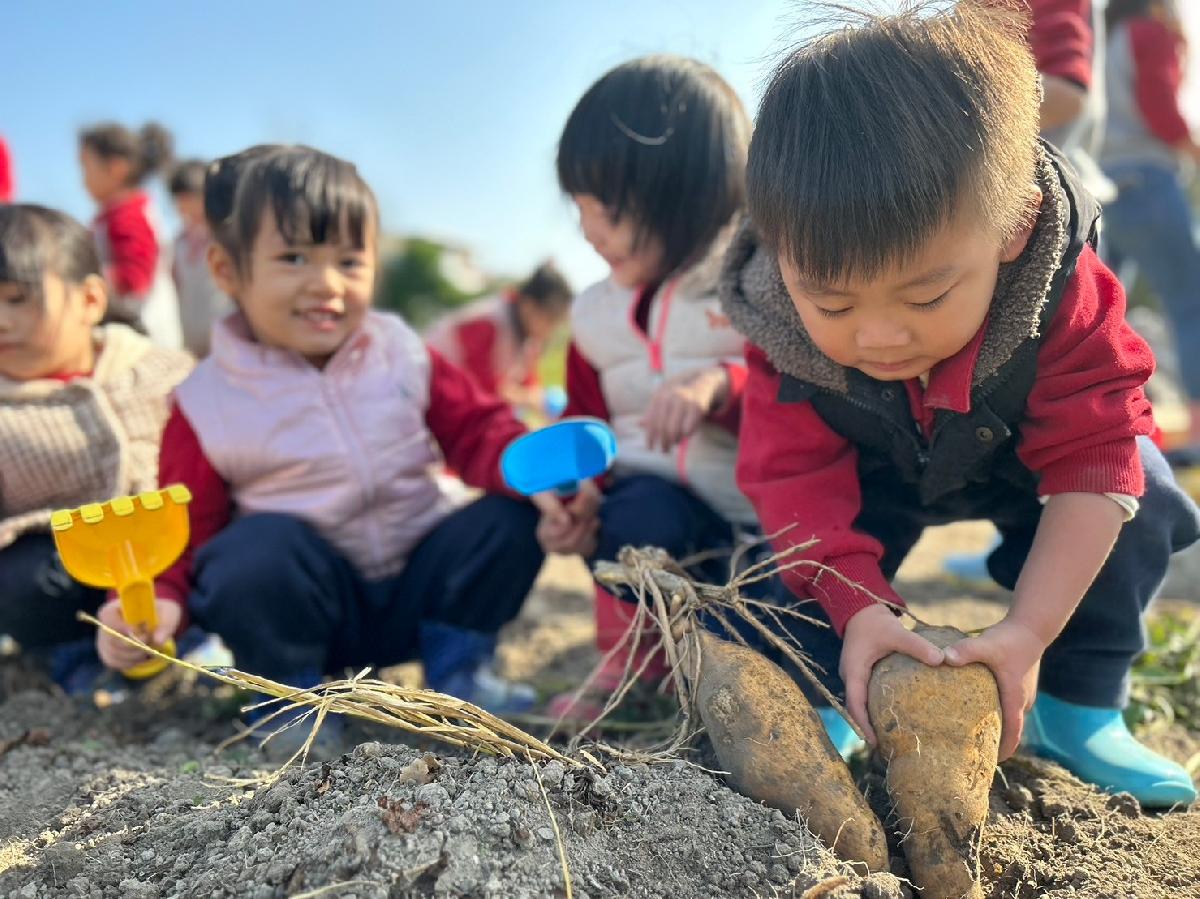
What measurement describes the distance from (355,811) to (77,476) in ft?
4.93

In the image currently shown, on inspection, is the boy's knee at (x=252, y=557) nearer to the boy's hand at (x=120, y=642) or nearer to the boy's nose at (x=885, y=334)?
the boy's hand at (x=120, y=642)

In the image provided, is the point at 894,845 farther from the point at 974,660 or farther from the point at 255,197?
the point at 255,197

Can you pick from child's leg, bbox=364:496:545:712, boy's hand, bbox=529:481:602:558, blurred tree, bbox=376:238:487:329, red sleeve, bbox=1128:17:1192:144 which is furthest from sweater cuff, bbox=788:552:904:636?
blurred tree, bbox=376:238:487:329

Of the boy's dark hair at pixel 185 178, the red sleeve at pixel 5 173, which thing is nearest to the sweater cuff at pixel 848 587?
the red sleeve at pixel 5 173

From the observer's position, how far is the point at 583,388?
2449 mm

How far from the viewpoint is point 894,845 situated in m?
A: 1.40

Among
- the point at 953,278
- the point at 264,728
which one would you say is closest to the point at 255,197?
the point at 264,728

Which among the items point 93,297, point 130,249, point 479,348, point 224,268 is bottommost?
point 479,348

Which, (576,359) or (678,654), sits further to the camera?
(576,359)

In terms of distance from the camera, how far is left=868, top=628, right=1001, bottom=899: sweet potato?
51.2 inches

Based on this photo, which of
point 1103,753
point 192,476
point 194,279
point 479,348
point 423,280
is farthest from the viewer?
point 423,280

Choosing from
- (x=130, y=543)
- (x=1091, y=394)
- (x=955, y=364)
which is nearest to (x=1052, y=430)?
(x=1091, y=394)

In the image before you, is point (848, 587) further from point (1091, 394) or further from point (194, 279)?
point (194, 279)

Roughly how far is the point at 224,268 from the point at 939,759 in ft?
5.66
